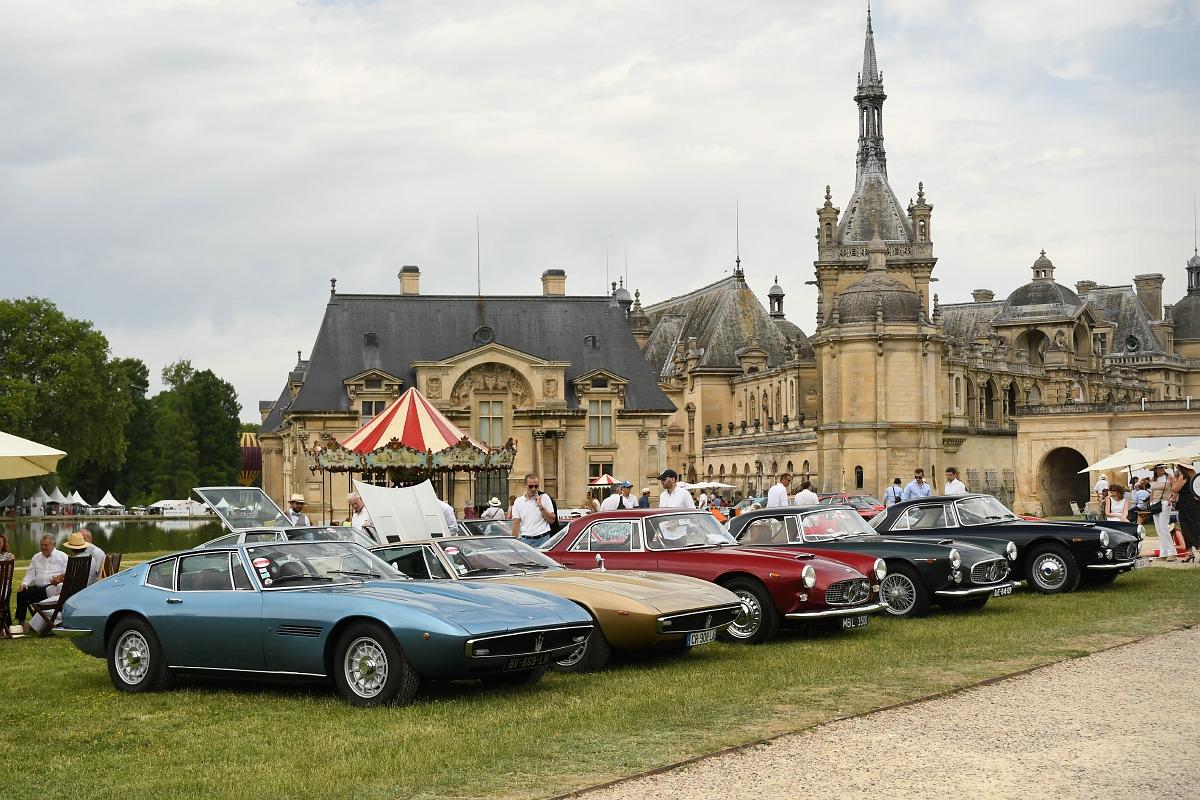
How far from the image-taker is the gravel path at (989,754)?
8.10 meters

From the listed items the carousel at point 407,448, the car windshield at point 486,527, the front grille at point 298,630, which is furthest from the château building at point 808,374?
the front grille at point 298,630

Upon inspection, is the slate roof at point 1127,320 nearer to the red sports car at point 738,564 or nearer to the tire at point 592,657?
the red sports car at point 738,564

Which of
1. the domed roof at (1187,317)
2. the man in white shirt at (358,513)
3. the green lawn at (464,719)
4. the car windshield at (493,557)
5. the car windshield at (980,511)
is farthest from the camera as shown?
the domed roof at (1187,317)

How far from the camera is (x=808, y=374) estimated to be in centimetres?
8256

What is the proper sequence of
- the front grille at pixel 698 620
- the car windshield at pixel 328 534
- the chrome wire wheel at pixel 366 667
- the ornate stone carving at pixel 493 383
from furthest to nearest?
the ornate stone carving at pixel 493 383, the car windshield at pixel 328 534, the front grille at pixel 698 620, the chrome wire wheel at pixel 366 667

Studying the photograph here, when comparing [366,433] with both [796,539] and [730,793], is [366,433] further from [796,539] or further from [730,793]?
[730,793]

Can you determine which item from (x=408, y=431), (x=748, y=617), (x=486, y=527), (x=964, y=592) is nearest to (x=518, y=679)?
(x=748, y=617)

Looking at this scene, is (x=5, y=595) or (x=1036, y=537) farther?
(x=1036, y=537)

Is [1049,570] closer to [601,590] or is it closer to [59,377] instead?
[601,590]

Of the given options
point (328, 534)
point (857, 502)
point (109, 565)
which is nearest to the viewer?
point (328, 534)

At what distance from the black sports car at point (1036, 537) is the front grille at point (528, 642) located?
9.19 m

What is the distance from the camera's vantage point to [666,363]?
98.4m

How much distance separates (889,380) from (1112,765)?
59.5m

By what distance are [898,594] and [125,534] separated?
Result: 161 ft
